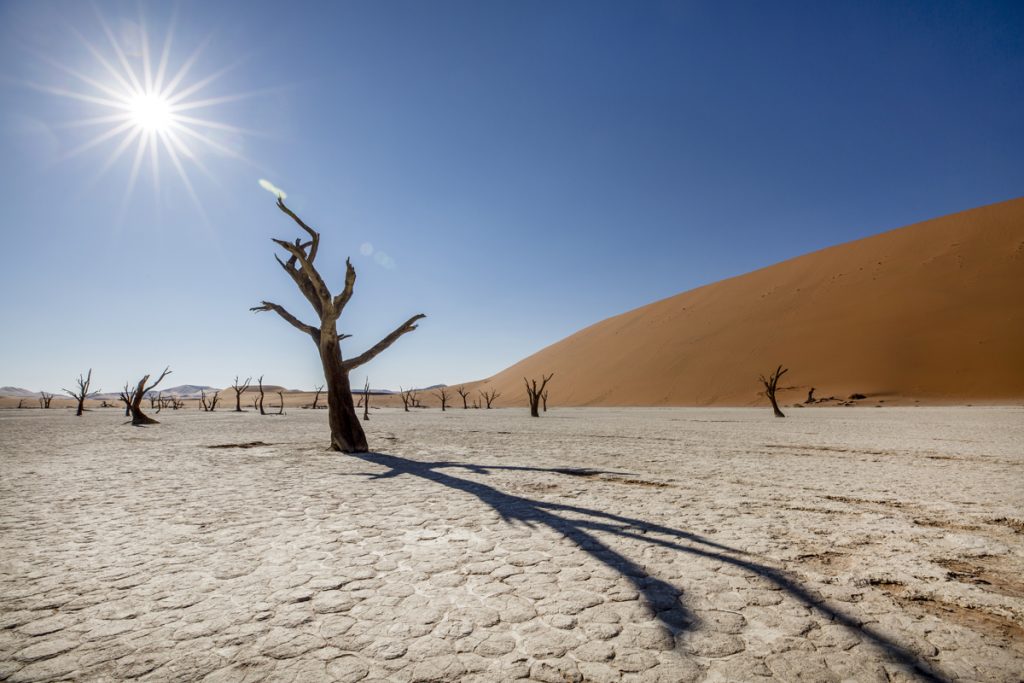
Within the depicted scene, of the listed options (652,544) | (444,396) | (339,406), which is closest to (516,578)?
(652,544)

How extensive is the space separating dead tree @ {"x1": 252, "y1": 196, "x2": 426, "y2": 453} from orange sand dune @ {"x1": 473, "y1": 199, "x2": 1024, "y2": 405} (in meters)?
34.6

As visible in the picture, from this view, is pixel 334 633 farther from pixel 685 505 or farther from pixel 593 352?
pixel 593 352

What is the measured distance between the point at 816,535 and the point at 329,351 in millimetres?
9411

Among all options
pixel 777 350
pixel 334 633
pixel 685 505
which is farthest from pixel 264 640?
pixel 777 350

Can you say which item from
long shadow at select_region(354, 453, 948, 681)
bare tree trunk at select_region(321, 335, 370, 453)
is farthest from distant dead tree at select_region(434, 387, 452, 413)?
long shadow at select_region(354, 453, 948, 681)

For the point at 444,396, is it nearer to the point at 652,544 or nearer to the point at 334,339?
the point at 334,339

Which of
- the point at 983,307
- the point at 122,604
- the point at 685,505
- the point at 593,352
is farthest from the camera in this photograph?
the point at 593,352

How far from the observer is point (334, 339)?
398 inches

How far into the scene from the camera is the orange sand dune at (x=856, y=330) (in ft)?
104

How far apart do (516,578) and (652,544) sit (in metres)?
1.26

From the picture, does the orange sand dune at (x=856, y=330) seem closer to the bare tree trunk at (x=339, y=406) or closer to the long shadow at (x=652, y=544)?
the bare tree trunk at (x=339, y=406)

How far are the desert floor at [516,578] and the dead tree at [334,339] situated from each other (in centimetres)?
361

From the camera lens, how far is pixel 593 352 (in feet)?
216

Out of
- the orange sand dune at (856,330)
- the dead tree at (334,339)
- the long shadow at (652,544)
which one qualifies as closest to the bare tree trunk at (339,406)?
the dead tree at (334,339)
